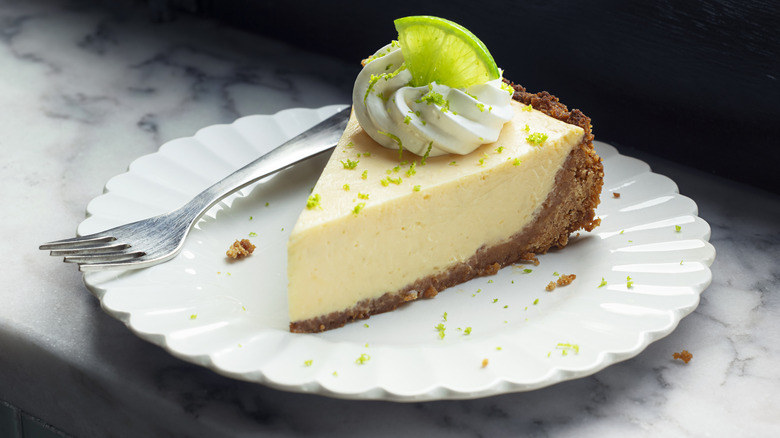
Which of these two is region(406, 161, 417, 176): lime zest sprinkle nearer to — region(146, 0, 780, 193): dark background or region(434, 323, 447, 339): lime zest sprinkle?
region(434, 323, 447, 339): lime zest sprinkle

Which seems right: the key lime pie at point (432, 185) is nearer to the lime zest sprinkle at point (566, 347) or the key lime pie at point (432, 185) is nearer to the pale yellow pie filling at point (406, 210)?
the pale yellow pie filling at point (406, 210)

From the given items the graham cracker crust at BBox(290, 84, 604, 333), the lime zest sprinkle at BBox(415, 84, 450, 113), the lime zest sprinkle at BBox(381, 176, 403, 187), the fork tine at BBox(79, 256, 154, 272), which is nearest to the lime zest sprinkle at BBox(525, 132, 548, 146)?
the graham cracker crust at BBox(290, 84, 604, 333)

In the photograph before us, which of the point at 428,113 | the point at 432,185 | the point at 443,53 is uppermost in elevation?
the point at 443,53

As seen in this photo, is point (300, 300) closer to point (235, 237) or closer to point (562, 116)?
point (235, 237)

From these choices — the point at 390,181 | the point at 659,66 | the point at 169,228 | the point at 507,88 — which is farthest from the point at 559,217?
the point at 169,228

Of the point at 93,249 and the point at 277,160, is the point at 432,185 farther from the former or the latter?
the point at 93,249

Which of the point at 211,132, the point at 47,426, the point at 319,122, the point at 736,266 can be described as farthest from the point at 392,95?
the point at 47,426

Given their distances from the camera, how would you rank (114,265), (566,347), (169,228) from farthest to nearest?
(169,228), (114,265), (566,347)
